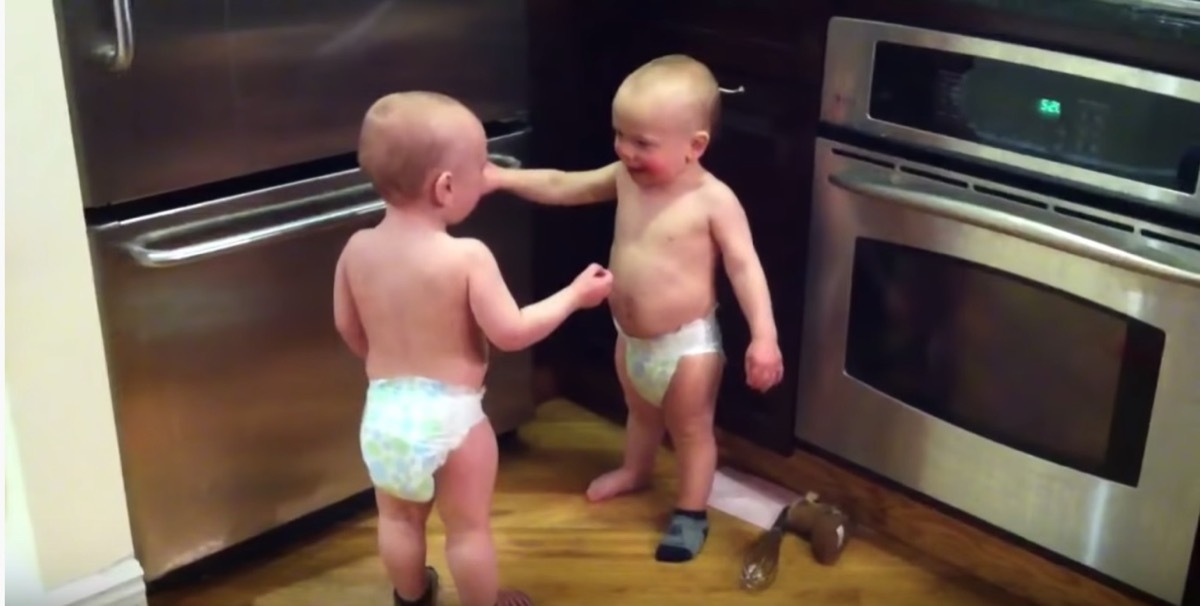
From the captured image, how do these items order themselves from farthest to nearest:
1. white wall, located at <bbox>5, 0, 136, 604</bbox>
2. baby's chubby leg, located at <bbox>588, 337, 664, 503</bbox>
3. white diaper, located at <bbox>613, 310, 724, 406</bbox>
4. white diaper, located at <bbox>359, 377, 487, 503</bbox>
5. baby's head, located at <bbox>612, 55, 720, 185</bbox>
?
baby's chubby leg, located at <bbox>588, 337, 664, 503</bbox> → white diaper, located at <bbox>613, 310, 724, 406</bbox> → baby's head, located at <bbox>612, 55, 720, 185</bbox> → white diaper, located at <bbox>359, 377, 487, 503</bbox> → white wall, located at <bbox>5, 0, 136, 604</bbox>

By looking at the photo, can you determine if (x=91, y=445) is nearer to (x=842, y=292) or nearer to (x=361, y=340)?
(x=361, y=340)

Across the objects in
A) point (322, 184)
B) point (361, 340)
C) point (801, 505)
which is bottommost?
point (801, 505)

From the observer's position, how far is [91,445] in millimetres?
1359

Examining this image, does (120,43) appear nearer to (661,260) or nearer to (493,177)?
(493,177)

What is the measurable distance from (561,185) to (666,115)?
20 cm

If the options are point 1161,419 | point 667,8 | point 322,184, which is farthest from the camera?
point 667,8

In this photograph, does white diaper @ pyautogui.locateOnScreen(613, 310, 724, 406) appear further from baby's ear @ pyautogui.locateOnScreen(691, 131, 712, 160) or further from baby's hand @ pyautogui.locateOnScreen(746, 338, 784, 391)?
baby's ear @ pyautogui.locateOnScreen(691, 131, 712, 160)

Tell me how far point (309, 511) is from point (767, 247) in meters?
0.67

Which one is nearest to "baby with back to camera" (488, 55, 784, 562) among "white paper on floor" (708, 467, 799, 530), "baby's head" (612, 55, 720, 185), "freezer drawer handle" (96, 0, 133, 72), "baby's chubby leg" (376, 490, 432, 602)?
"baby's head" (612, 55, 720, 185)

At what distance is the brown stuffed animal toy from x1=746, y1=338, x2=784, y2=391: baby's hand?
242 mm

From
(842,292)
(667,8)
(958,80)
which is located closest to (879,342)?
(842,292)

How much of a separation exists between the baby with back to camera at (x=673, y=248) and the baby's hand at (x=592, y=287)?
0.18 meters

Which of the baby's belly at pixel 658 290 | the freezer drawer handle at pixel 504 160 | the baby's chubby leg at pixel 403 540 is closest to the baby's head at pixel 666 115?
the baby's belly at pixel 658 290

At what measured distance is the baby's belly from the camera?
1506 millimetres
